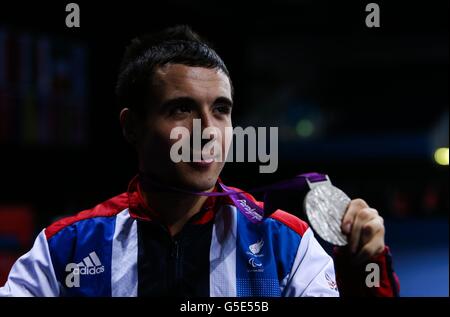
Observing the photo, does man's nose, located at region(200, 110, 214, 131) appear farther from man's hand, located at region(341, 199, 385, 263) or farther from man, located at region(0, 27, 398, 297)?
man's hand, located at region(341, 199, 385, 263)

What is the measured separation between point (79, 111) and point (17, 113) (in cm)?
53

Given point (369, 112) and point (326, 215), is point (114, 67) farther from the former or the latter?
point (369, 112)

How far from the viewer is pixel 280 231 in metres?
1.80

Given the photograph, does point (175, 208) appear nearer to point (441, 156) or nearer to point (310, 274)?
point (310, 274)

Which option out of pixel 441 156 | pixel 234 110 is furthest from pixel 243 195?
pixel 441 156

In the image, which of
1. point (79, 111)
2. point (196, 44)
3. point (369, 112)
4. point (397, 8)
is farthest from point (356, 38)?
point (196, 44)

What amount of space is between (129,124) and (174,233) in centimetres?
34

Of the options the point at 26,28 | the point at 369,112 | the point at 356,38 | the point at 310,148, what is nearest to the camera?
the point at 26,28

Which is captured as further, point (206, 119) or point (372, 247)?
point (206, 119)

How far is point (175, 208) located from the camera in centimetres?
186

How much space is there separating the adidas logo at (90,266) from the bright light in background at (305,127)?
1064 cm

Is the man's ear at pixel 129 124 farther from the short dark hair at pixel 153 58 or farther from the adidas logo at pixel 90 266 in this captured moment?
the adidas logo at pixel 90 266

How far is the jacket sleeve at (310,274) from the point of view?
169cm

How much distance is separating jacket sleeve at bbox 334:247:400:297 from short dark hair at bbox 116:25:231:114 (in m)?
0.60
